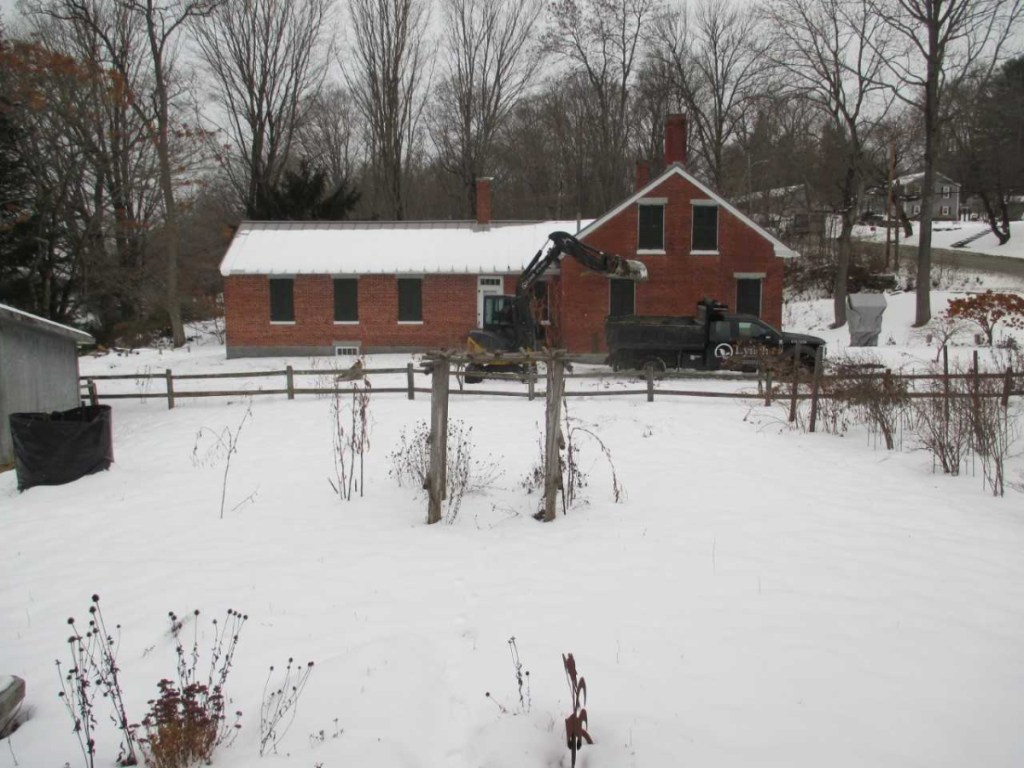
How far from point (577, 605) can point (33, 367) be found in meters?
12.1

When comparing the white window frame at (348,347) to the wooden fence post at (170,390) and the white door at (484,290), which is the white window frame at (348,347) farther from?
the wooden fence post at (170,390)

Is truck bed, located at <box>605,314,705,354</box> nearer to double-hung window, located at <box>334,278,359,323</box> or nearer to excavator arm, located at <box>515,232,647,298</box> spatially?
excavator arm, located at <box>515,232,647,298</box>

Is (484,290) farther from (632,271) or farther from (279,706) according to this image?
(279,706)

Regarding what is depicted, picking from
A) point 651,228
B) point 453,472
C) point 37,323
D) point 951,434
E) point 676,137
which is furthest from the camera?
point 676,137

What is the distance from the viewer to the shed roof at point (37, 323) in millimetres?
12852

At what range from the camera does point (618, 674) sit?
16.7 feet

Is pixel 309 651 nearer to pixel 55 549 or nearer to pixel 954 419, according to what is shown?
pixel 55 549

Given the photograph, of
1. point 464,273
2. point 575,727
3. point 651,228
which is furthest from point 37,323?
point 651,228

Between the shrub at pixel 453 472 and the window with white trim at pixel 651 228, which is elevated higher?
the window with white trim at pixel 651 228

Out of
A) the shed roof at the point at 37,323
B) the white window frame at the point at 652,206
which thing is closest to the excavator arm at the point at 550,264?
the white window frame at the point at 652,206

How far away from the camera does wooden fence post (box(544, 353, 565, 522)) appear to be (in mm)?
8211

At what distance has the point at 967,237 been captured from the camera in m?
50.4

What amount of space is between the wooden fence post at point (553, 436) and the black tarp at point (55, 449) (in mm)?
7112

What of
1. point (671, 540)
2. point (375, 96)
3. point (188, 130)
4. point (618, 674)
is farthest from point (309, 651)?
point (375, 96)
